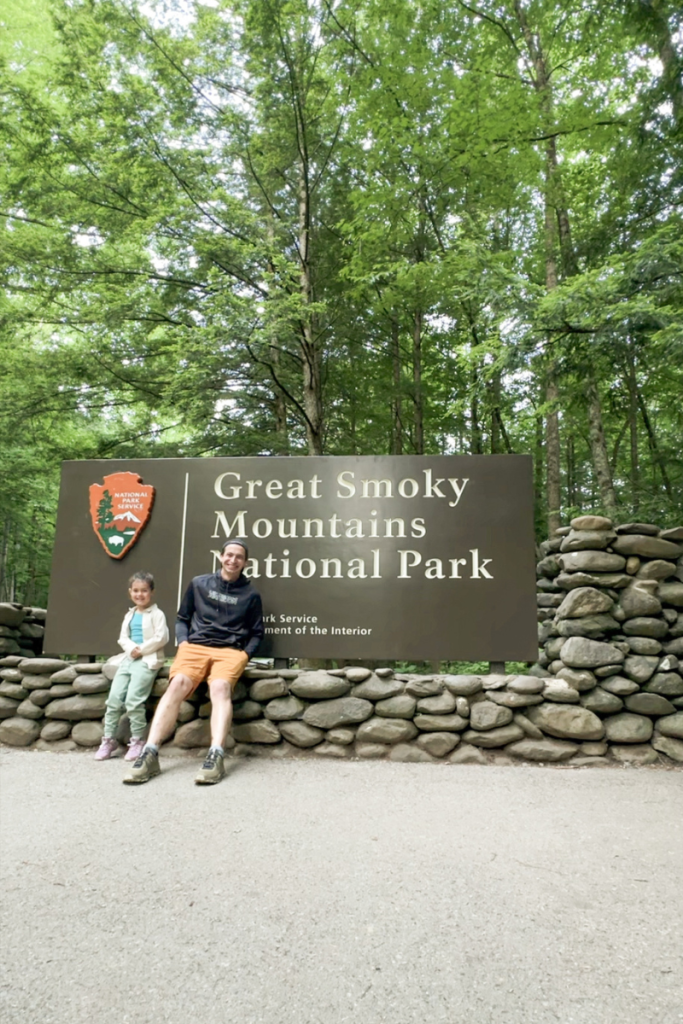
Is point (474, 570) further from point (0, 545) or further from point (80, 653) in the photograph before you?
point (0, 545)

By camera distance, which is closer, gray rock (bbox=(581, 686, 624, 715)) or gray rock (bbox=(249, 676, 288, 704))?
gray rock (bbox=(581, 686, 624, 715))

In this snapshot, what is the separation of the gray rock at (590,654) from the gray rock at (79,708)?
3284mm

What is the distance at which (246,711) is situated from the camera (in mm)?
3680

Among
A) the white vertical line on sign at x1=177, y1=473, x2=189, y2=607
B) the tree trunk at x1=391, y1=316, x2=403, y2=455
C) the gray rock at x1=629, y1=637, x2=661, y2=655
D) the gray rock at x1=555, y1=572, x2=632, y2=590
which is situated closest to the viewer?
the gray rock at x1=629, y1=637, x2=661, y2=655

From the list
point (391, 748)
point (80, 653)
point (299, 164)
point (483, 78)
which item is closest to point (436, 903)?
point (391, 748)

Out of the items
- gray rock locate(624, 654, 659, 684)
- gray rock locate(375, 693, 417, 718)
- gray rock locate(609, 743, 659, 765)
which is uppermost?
gray rock locate(624, 654, 659, 684)

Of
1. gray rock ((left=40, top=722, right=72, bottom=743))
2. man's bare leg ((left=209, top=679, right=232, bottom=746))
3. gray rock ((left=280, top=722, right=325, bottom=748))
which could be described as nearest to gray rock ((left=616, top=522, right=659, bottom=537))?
gray rock ((left=280, top=722, right=325, bottom=748))

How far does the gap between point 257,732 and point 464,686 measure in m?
1.43

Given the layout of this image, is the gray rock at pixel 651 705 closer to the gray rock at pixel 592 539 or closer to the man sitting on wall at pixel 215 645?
the gray rock at pixel 592 539

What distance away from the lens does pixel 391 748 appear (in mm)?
3574

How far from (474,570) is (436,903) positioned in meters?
2.39

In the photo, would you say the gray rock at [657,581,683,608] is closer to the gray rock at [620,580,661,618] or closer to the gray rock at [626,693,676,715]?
the gray rock at [620,580,661,618]

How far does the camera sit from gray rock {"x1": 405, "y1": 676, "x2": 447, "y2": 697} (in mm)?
3615

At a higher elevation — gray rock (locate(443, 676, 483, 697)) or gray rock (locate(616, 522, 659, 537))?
gray rock (locate(616, 522, 659, 537))
